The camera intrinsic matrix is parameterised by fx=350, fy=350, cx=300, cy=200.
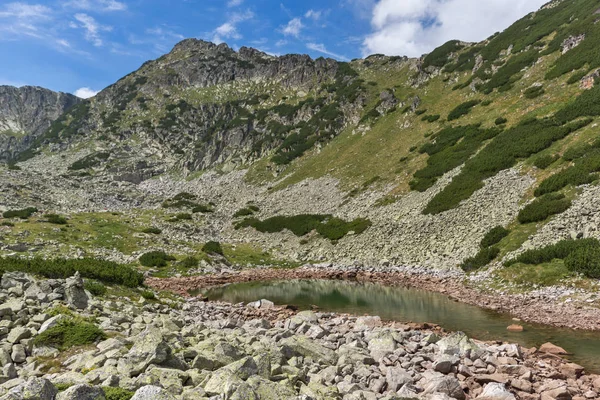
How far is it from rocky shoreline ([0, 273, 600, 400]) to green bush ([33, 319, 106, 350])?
162 millimetres

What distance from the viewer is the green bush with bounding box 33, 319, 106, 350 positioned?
10.2 m

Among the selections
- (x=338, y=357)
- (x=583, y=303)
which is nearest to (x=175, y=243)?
(x=338, y=357)

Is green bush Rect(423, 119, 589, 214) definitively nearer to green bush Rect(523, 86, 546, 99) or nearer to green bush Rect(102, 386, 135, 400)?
green bush Rect(523, 86, 546, 99)

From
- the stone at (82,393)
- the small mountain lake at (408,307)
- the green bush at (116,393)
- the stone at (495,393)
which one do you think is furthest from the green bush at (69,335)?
the small mountain lake at (408,307)

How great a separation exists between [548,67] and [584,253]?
163ft

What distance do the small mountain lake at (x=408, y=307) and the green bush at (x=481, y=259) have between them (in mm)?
4762

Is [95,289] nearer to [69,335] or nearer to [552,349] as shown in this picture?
[69,335]

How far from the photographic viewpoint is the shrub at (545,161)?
3434 cm

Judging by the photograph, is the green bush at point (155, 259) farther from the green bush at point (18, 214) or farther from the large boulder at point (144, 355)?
the large boulder at point (144, 355)

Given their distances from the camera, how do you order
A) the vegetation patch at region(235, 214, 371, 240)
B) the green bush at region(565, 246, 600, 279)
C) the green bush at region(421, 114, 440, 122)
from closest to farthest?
the green bush at region(565, 246, 600, 279) → the vegetation patch at region(235, 214, 371, 240) → the green bush at region(421, 114, 440, 122)

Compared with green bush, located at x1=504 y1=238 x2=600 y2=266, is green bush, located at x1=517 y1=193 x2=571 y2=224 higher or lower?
higher

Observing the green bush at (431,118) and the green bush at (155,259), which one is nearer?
the green bush at (155,259)

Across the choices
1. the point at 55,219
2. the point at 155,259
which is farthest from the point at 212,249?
the point at 55,219

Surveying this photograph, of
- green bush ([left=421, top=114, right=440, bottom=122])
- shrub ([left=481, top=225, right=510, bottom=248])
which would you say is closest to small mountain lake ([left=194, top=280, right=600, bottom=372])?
shrub ([left=481, top=225, right=510, bottom=248])
